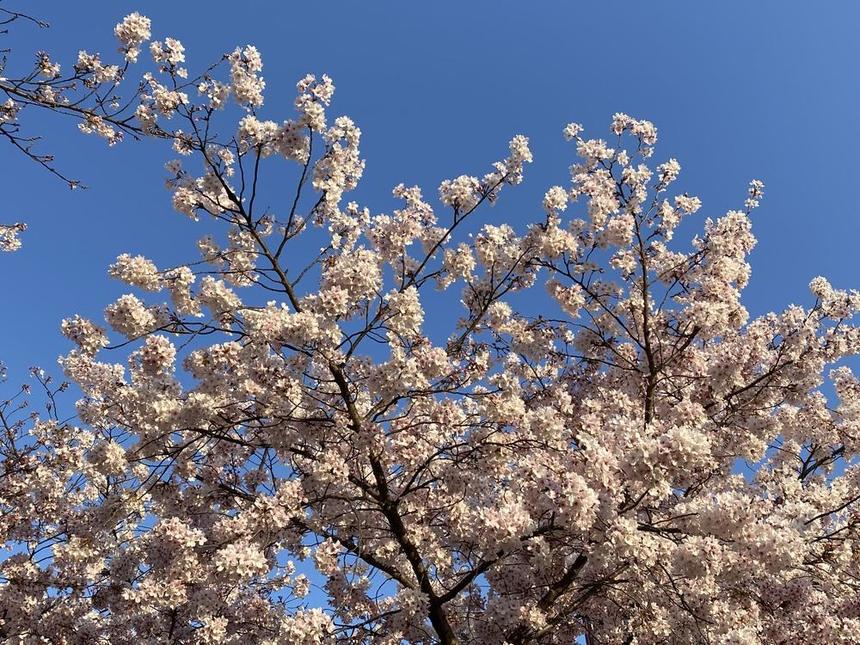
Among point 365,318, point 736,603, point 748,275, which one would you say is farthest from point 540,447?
point 748,275

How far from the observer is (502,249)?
999 cm

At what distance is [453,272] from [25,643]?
11.2 m

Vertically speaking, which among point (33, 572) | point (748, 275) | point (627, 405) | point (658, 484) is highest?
point (33, 572)

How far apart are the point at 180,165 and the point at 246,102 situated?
1.43 m

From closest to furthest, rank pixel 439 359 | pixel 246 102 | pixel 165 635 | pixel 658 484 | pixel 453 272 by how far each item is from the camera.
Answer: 1. pixel 658 484
2. pixel 439 359
3. pixel 246 102
4. pixel 453 272
5. pixel 165 635

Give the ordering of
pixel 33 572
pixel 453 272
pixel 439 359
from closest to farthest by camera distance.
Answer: pixel 439 359 < pixel 453 272 < pixel 33 572

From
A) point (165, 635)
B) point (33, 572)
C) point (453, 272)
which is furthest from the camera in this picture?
point (33, 572)

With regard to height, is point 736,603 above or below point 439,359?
below

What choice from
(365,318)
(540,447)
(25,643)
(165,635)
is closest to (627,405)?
(540,447)

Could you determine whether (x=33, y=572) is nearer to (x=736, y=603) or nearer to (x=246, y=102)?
(x=246, y=102)

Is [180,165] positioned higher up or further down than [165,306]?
higher up

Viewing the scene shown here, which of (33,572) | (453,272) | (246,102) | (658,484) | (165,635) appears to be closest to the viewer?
(658,484)

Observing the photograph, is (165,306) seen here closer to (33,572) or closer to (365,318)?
(365,318)

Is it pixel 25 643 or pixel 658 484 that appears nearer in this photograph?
pixel 658 484
